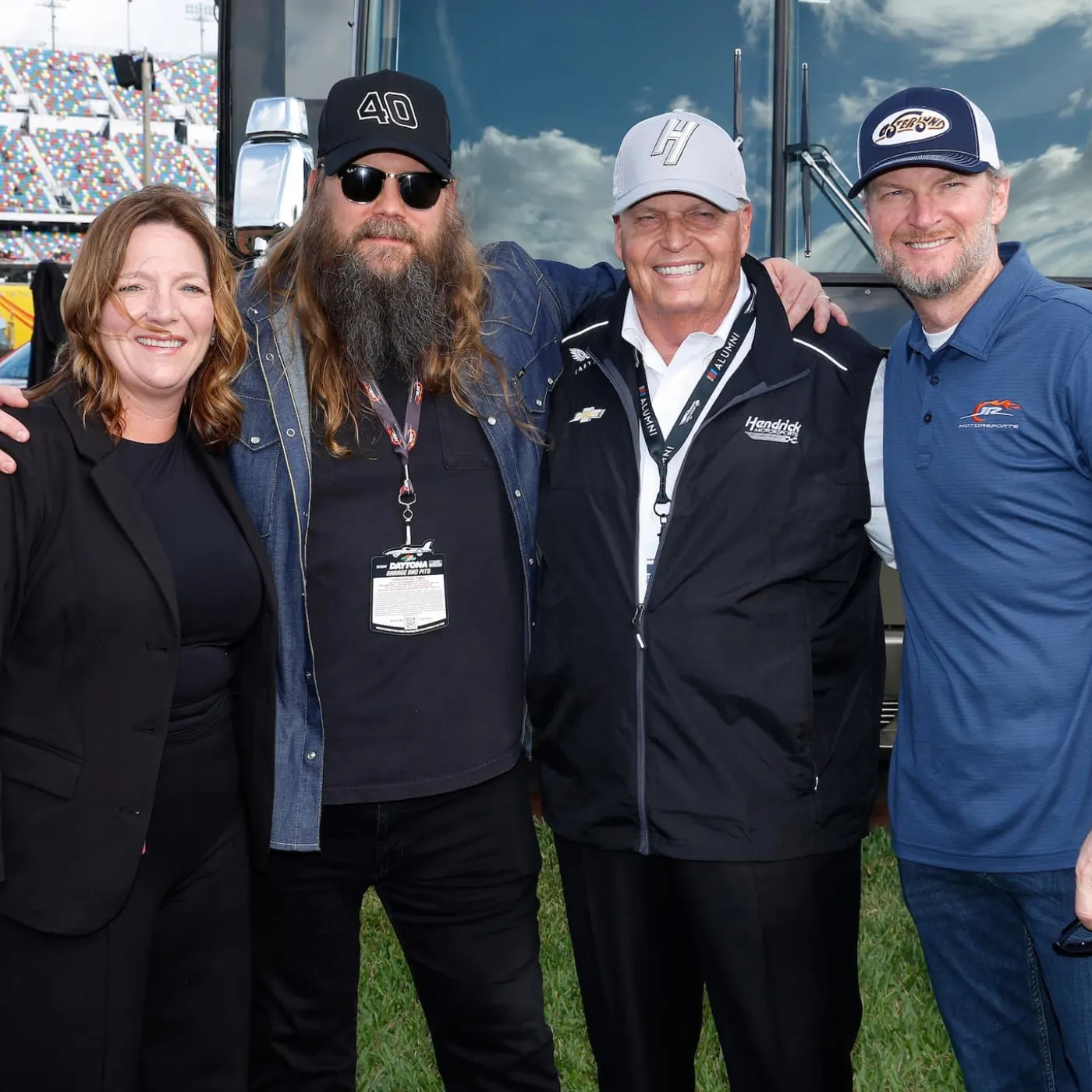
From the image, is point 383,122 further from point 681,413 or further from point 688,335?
point 681,413

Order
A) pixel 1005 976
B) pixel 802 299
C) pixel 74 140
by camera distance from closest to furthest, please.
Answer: pixel 1005 976
pixel 802 299
pixel 74 140

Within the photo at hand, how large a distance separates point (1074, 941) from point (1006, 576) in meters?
0.65

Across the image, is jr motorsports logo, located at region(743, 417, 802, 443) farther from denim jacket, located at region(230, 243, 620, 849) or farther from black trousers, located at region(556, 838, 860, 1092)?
black trousers, located at region(556, 838, 860, 1092)

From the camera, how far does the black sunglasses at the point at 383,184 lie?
9.99ft

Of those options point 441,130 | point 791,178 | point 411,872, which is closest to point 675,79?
point 791,178

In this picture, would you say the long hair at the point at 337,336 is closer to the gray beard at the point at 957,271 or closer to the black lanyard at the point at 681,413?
the black lanyard at the point at 681,413

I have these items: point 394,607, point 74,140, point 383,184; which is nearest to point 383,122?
point 383,184

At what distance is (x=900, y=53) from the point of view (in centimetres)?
445

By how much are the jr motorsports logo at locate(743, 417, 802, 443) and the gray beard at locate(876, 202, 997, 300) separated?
345 millimetres

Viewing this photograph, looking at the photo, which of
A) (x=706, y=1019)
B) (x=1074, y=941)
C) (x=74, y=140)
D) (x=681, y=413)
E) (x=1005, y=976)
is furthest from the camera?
(x=74, y=140)

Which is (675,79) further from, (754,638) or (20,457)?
(20,457)

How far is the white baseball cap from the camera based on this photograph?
2.90 metres

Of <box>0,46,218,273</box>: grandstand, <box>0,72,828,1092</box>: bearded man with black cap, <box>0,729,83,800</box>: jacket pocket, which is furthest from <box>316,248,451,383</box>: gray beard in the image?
<box>0,46,218,273</box>: grandstand

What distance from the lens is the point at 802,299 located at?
2.97m
